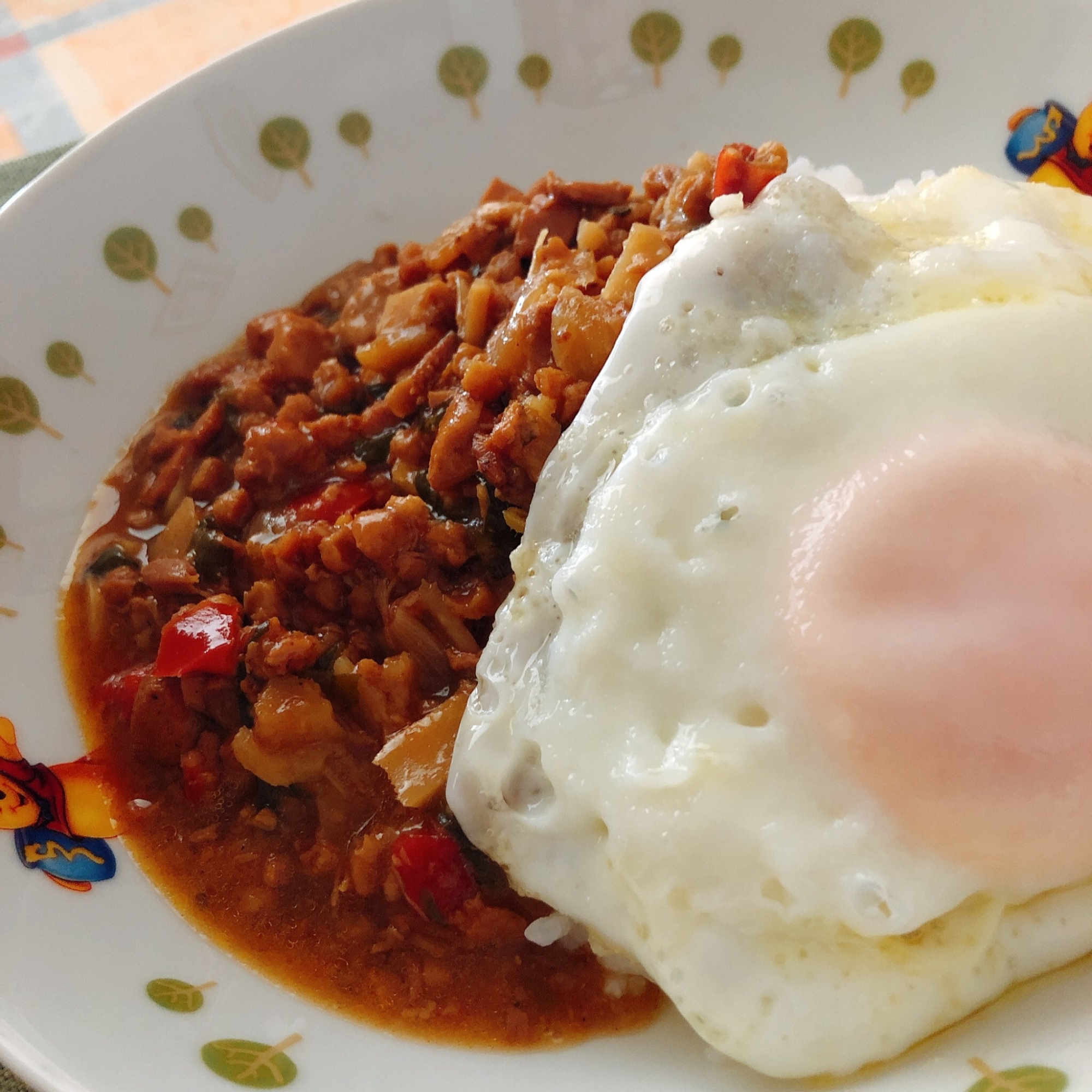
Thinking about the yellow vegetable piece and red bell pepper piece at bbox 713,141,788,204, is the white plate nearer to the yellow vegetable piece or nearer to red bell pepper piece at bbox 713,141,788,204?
the yellow vegetable piece

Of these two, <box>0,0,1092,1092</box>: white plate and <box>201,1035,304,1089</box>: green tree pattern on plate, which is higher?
<box>0,0,1092,1092</box>: white plate

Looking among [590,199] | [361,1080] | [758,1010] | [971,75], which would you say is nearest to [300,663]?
[361,1080]

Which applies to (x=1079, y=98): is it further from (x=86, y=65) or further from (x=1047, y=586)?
(x=86, y=65)

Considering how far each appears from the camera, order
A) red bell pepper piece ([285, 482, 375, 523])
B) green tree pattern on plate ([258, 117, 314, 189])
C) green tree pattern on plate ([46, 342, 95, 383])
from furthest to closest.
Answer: green tree pattern on plate ([258, 117, 314, 189]) → green tree pattern on plate ([46, 342, 95, 383]) → red bell pepper piece ([285, 482, 375, 523])

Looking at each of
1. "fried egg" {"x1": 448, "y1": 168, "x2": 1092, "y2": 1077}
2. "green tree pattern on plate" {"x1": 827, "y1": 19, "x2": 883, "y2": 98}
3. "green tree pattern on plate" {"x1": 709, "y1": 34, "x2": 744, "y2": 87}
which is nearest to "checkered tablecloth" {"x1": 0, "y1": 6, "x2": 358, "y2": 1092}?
"green tree pattern on plate" {"x1": 709, "y1": 34, "x2": 744, "y2": 87}

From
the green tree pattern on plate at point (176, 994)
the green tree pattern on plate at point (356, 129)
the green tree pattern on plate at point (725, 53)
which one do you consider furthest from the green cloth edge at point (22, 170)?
the green tree pattern on plate at point (176, 994)

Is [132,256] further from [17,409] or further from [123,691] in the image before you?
[123,691]

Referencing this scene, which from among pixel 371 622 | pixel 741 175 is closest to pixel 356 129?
pixel 741 175
